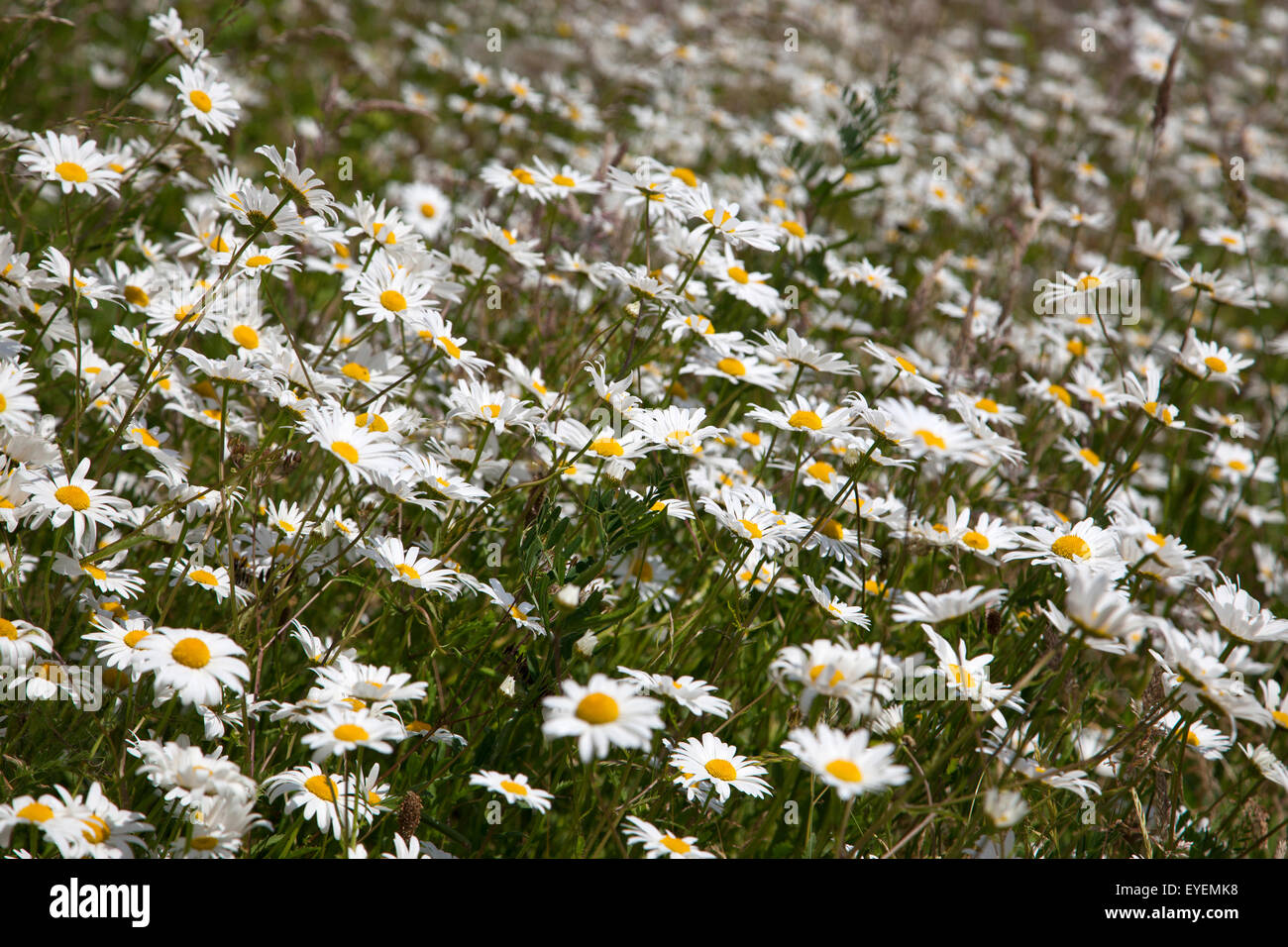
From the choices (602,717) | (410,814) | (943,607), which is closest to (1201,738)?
(943,607)

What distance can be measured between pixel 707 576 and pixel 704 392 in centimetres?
78

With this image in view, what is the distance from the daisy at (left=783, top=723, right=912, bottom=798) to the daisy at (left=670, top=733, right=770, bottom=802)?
0.39 metres

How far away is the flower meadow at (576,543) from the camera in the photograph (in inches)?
77.8

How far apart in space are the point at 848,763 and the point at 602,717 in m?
0.41

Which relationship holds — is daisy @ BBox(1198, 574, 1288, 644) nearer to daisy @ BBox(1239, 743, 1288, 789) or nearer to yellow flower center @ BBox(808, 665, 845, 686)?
daisy @ BBox(1239, 743, 1288, 789)

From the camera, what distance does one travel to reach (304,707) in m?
1.93

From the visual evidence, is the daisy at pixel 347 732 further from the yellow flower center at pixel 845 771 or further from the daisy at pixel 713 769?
the yellow flower center at pixel 845 771

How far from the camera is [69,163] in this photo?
2.66m

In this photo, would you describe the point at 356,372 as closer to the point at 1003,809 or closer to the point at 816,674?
the point at 816,674

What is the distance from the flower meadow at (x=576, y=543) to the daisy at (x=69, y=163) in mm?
13

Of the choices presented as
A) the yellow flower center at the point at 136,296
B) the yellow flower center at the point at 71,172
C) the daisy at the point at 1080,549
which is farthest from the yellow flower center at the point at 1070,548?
the yellow flower center at the point at 71,172

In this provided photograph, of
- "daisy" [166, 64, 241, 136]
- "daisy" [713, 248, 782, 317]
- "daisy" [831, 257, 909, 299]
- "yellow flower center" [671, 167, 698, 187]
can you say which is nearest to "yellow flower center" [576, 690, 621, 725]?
"daisy" [713, 248, 782, 317]

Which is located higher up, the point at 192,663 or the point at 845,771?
the point at 192,663

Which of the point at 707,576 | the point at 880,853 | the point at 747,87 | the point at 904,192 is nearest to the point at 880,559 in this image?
the point at 707,576
